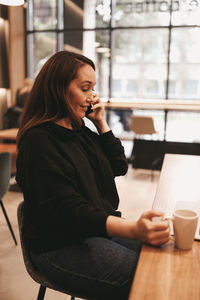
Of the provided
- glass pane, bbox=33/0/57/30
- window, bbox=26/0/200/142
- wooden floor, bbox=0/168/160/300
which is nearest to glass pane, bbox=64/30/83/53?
window, bbox=26/0/200/142

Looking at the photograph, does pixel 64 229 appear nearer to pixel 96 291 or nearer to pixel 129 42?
pixel 96 291

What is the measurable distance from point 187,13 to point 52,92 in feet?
15.8

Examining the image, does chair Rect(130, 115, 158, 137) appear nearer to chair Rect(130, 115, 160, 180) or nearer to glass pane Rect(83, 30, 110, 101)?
chair Rect(130, 115, 160, 180)

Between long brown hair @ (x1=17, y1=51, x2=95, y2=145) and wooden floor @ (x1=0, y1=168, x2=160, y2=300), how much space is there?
1208 millimetres

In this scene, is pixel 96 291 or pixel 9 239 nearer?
pixel 96 291

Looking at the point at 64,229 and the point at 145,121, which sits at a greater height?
the point at 64,229

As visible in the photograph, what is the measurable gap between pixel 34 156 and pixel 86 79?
1.12 feet

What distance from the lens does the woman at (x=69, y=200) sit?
36.0 inches

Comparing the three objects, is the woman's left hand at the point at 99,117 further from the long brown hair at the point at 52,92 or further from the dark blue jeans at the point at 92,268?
the dark blue jeans at the point at 92,268

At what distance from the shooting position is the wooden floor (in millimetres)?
1888

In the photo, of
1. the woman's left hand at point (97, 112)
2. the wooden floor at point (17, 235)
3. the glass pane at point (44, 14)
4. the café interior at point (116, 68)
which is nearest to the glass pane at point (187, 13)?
the café interior at point (116, 68)

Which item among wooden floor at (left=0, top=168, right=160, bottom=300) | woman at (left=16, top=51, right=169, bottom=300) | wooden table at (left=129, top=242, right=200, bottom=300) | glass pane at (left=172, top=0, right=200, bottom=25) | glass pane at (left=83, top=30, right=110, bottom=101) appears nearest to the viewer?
wooden table at (left=129, top=242, right=200, bottom=300)

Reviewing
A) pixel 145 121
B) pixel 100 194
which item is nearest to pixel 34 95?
pixel 100 194

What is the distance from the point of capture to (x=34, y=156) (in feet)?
3.18
